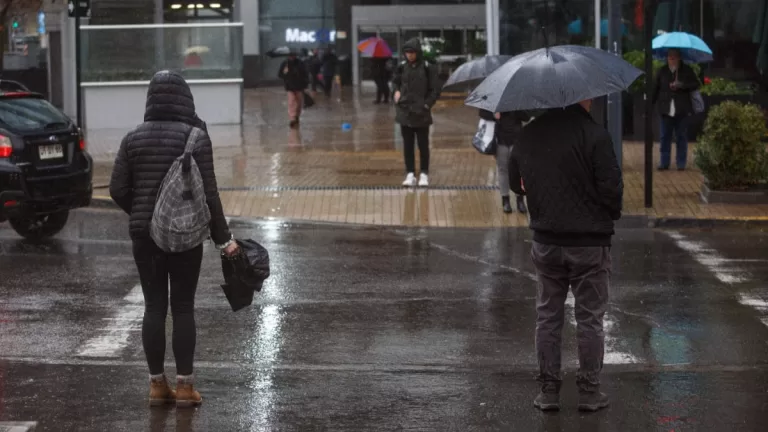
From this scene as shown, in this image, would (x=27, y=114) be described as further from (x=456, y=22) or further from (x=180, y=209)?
(x=456, y=22)

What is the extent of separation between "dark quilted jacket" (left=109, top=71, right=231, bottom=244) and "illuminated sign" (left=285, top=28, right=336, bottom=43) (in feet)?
147

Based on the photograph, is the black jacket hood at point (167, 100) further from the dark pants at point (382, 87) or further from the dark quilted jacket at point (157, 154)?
the dark pants at point (382, 87)

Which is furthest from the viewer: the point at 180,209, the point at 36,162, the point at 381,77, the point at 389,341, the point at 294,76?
the point at 381,77

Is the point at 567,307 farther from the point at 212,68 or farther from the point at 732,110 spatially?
the point at 212,68

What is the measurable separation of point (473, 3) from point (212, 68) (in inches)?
775

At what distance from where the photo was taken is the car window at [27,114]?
11927 millimetres

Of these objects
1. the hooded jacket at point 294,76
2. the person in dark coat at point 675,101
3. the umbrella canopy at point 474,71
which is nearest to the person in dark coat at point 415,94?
the umbrella canopy at point 474,71

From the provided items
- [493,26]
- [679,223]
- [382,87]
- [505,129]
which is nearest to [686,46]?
[493,26]

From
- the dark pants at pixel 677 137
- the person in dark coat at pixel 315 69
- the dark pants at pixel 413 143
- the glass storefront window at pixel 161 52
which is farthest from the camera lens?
the person in dark coat at pixel 315 69

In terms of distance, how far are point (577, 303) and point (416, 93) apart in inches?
352

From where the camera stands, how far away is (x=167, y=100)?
630 cm

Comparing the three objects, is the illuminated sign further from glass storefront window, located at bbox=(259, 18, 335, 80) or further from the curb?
the curb

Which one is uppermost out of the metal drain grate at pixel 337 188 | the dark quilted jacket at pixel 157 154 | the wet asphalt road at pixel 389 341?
the dark quilted jacket at pixel 157 154

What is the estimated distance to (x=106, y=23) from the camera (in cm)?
2747
